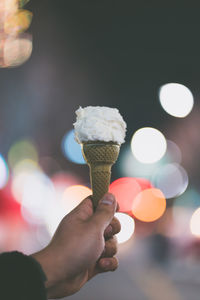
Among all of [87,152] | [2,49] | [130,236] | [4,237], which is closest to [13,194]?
[4,237]

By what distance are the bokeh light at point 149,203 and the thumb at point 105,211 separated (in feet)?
89.6

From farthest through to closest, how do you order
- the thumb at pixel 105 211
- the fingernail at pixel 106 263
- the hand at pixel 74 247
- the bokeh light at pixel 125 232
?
the bokeh light at pixel 125 232 < the fingernail at pixel 106 263 < the thumb at pixel 105 211 < the hand at pixel 74 247

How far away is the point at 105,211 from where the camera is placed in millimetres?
2119

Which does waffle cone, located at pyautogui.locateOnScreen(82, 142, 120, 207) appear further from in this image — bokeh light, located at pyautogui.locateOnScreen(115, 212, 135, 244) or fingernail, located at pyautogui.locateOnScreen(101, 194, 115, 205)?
bokeh light, located at pyautogui.locateOnScreen(115, 212, 135, 244)

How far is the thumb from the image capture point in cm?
206

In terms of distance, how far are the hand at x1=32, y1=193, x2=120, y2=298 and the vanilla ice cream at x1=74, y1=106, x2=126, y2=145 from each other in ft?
→ 1.39

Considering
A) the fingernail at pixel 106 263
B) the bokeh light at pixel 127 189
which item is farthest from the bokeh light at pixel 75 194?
the fingernail at pixel 106 263

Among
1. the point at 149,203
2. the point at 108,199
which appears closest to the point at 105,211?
the point at 108,199

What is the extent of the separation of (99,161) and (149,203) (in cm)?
3380

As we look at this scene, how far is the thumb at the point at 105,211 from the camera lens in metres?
2.06

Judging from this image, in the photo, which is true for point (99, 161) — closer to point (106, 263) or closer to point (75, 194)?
point (106, 263)

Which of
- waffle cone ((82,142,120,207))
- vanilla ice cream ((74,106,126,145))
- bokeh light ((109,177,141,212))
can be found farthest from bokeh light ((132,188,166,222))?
vanilla ice cream ((74,106,126,145))

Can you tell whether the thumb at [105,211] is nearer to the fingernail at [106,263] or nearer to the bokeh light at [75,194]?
the fingernail at [106,263]

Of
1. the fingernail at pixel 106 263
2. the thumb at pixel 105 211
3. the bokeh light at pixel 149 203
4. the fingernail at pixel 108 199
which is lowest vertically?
the bokeh light at pixel 149 203
